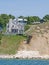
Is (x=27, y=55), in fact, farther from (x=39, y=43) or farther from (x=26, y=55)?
(x=39, y=43)

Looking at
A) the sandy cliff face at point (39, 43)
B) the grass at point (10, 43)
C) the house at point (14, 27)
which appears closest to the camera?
the grass at point (10, 43)

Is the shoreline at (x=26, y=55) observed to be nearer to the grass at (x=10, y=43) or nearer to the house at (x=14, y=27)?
the grass at (x=10, y=43)

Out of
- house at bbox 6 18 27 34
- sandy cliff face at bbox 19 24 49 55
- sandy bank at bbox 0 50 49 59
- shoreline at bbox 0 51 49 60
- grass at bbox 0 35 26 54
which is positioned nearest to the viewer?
shoreline at bbox 0 51 49 60

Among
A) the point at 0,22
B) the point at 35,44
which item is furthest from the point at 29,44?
the point at 0,22

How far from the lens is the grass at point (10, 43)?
75875 millimetres

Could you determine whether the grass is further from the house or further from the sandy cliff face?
the house

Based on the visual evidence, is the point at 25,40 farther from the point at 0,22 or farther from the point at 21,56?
the point at 0,22

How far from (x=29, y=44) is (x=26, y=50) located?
3.32 meters

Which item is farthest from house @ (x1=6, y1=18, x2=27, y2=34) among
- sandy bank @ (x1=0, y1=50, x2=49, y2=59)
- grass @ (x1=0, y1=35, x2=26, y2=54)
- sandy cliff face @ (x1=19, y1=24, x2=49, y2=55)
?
sandy bank @ (x1=0, y1=50, x2=49, y2=59)

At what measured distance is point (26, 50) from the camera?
76750mm

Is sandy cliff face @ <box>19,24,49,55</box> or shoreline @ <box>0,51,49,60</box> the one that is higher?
sandy cliff face @ <box>19,24,49,55</box>

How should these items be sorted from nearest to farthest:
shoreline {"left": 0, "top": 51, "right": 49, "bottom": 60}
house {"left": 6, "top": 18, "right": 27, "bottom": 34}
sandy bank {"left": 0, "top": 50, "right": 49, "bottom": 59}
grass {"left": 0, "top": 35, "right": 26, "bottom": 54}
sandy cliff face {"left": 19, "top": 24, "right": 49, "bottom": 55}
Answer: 1. shoreline {"left": 0, "top": 51, "right": 49, "bottom": 60}
2. sandy bank {"left": 0, "top": 50, "right": 49, "bottom": 59}
3. grass {"left": 0, "top": 35, "right": 26, "bottom": 54}
4. sandy cliff face {"left": 19, "top": 24, "right": 49, "bottom": 55}
5. house {"left": 6, "top": 18, "right": 27, "bottom": 34}

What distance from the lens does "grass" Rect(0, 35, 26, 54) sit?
75.9 meters

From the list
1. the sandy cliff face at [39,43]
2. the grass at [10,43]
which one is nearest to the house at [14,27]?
the grass at [10,43]
